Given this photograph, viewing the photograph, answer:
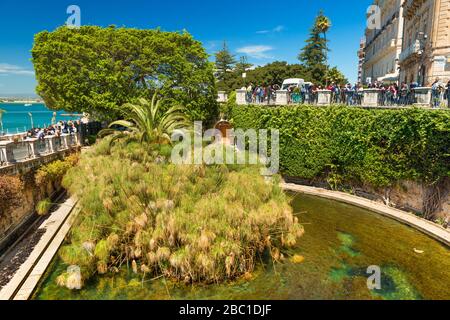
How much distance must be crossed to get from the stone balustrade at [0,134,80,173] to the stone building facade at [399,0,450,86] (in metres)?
24.9

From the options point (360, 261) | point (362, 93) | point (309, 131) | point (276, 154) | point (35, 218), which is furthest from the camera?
point (276, 154)

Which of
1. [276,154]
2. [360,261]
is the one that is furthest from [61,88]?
[360,261]

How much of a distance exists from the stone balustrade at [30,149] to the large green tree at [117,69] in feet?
15.1

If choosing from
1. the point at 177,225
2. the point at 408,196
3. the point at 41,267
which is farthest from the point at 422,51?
the point at 41,267

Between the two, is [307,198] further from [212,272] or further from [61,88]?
[61,88]

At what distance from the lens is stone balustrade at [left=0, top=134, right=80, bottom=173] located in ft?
42.5

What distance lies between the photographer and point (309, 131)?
19000 millimetres

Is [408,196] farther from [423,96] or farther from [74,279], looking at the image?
[74,279]

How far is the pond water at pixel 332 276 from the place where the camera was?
29.9 feet

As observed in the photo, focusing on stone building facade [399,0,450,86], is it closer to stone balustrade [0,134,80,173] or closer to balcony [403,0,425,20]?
balcony [403,0,425,20]

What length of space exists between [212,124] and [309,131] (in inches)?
479

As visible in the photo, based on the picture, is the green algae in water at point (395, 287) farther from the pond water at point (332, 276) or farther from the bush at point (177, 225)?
the bush at point (177, 225)

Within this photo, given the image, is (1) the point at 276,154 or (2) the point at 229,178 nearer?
(2) the point at 229,178
